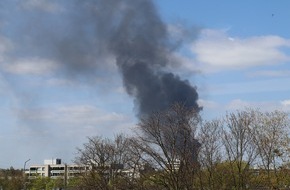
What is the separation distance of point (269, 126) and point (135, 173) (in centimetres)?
1849

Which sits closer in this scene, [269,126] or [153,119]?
[269,126]

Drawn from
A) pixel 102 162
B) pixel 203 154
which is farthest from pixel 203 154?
pixel 102 162

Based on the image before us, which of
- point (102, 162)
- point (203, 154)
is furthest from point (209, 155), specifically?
point (102, 162)

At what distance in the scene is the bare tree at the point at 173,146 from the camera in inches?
2014

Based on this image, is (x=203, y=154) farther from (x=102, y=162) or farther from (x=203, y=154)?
(x=102, y=162)

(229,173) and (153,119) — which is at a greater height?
(153,119)

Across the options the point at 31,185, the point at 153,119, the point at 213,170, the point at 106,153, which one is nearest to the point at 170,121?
the point at 153,119

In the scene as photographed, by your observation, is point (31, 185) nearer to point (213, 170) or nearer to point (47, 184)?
point (47, 184)

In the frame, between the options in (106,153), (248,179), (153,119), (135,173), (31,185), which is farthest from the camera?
(31,185)

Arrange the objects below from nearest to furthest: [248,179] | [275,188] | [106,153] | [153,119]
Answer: [275,188], [248,179], [153,119], [106,153]

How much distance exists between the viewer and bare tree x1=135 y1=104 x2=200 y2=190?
2014 inches

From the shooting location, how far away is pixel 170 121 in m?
54.3

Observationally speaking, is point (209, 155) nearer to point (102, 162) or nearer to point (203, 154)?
point (203, 154)

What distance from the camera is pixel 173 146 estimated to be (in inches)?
2040
